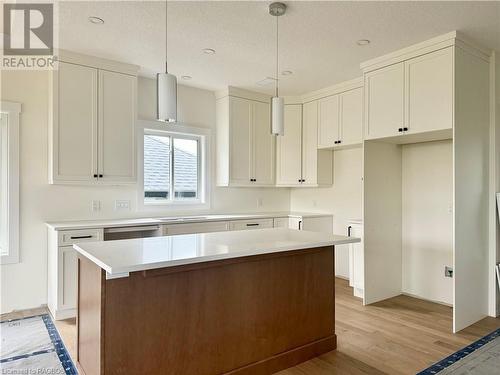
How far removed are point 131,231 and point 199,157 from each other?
153 cm

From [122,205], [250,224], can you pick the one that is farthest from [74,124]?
[250,224]

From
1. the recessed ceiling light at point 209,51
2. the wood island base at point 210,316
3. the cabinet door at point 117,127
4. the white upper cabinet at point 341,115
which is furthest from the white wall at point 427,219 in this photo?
the cabinet door at point 117,127

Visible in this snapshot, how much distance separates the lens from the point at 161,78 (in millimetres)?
2041

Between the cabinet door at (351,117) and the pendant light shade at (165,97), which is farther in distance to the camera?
the cabinet door at (351,117)

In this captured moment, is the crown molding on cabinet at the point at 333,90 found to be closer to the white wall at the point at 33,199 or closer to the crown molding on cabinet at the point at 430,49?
the crown molding on cabinet at the point at 430,49

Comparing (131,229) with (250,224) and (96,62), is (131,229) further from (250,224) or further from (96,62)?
(96,62)

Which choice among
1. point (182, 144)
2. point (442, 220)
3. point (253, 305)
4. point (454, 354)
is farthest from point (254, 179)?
point (454, 354)

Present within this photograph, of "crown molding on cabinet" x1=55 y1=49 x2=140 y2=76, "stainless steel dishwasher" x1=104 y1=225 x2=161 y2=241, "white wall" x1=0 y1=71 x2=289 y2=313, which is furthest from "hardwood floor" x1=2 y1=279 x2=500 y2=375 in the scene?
"crown molding on cabinet" x1=55 y1=49 x2=140 y2=76

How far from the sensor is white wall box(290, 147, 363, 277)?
4.75m

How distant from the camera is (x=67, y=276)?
325 centimetres

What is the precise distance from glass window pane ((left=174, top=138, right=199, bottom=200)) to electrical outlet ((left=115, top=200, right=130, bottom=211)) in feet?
2.18

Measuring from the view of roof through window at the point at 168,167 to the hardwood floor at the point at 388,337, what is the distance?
182 cm

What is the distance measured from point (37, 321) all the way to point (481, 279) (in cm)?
440

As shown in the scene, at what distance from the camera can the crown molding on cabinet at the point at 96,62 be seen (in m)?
3.41
